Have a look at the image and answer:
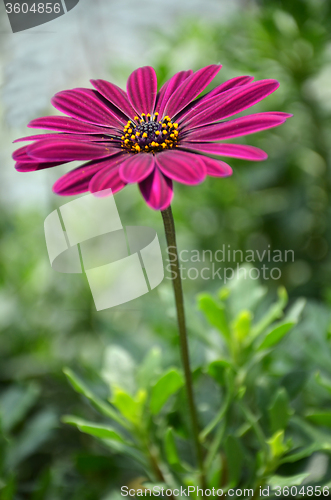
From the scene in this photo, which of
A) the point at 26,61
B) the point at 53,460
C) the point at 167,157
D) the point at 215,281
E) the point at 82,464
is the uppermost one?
the point at 26,61

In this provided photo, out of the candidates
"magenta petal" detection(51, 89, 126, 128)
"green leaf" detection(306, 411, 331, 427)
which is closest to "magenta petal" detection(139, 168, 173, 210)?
"magenta petal" detection(51, 89, 126, 128)

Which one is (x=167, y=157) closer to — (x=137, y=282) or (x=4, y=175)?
(x=137, y=282)

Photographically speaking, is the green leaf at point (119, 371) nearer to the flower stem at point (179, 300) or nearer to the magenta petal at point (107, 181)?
the flower stem at point (179, 300)

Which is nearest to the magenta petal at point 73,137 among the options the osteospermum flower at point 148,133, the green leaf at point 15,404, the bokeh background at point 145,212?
the osteospermum flower at point 148,133

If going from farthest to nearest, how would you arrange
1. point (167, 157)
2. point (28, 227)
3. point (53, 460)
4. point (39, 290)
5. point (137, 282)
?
point (28, 227), point (39, 290), point (53, 460), point (137, 282), point (167, 157)

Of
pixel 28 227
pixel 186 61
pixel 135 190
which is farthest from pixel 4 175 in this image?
pixel 186 61

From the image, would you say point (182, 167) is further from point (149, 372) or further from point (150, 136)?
point (149, 372)

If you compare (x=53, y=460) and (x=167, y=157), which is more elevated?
(x=167, y=157)
